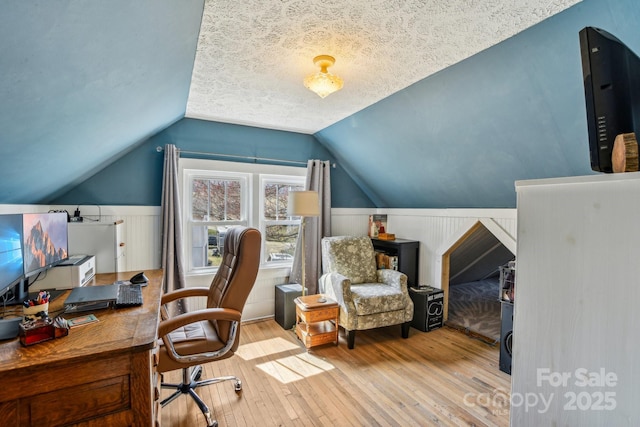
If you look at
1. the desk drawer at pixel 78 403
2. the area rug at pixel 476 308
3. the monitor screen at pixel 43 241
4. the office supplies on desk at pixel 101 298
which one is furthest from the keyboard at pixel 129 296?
the area rug at pixel 476 308

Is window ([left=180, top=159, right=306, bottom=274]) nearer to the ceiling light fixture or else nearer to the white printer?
the white printer

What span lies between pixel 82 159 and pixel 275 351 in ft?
7.15

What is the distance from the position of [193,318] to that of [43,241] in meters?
0.97

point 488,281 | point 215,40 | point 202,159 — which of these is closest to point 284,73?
point 215,40

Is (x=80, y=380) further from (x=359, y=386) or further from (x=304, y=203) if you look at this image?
(x=304, y=203)

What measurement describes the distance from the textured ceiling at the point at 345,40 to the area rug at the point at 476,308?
2.60m

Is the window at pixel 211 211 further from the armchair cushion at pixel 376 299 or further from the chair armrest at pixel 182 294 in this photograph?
the armchair cushion at pixel 376 299

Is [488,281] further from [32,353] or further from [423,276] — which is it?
Answer: [32,353]

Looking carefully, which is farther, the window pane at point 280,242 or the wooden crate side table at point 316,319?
the window pane at point 280,242

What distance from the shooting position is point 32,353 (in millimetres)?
1013

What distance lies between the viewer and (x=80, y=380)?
100 cm

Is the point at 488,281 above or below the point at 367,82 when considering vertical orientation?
below

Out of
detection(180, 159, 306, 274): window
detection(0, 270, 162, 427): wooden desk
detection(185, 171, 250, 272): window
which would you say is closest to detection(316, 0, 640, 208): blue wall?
detection(180, 159, 306, 274): window

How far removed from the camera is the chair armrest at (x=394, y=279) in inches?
119
